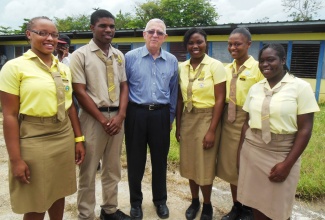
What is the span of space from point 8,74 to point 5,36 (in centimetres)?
1677

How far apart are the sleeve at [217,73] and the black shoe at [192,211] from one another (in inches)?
55.8

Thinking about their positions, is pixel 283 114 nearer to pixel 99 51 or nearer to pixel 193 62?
pixel 193 62

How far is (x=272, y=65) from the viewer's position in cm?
A: 225

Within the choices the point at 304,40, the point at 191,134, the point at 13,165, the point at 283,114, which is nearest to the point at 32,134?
the point at 13,165

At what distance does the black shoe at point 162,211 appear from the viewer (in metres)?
3.15

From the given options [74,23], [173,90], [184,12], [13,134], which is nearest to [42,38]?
[13,134]

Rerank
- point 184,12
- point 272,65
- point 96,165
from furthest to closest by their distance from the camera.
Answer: point 184,12, point 96,165, point 272,65

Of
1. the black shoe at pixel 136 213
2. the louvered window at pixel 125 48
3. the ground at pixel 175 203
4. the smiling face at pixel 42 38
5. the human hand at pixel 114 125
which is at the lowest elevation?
the ground at pixel 175 203

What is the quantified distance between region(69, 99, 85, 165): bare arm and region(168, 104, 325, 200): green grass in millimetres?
2352

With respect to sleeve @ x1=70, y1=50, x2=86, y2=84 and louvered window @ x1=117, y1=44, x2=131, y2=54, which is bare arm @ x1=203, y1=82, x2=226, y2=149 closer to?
sleeve @ x1=70, y1=50, x2=86, y2=84

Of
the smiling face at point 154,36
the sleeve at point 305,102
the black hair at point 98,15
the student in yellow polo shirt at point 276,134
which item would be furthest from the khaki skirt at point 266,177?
the black hair at point 98,15

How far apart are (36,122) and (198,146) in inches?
62.0

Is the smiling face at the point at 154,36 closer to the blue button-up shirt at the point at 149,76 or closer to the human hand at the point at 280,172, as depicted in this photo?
the blue button-up shirt at the point at 149,76

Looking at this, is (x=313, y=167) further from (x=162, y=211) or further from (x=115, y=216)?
(x=115, y=216)
